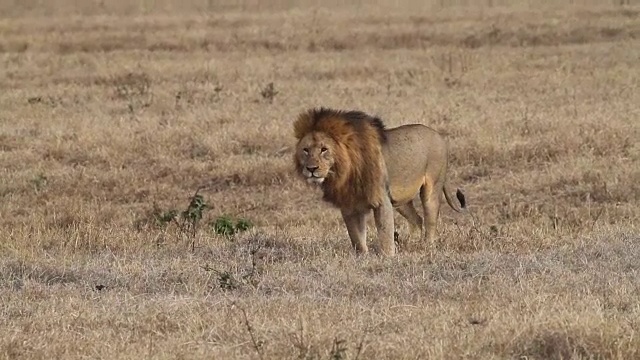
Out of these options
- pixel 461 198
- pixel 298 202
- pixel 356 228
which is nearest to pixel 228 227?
pixel 356 228

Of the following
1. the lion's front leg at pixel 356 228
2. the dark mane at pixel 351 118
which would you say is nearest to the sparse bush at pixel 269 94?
the dark mane at pixel 351 118

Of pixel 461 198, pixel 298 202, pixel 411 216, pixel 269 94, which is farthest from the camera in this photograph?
pixel 269 94

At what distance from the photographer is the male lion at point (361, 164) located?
7.76 meters

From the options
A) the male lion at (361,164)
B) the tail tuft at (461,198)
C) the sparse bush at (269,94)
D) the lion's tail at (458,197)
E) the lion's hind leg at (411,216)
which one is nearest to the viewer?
the male lion at (361,164)

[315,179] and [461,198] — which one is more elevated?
[315,179]

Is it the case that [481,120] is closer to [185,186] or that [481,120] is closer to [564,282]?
[185,186]

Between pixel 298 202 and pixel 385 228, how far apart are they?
3540 mm

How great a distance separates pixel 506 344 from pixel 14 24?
2981 centimetres

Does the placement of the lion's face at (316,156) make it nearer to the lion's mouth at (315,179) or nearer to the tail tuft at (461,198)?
the lion's mouth at (315,179)

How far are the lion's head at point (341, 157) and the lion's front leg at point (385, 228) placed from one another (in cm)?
7

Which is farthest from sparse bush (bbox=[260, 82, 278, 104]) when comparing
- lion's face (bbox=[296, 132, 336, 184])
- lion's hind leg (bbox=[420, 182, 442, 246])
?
lion's face (bbox=[296, 132, 336, 184])

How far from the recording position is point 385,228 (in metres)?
8.00

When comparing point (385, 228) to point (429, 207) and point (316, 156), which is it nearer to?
point (316, 156)

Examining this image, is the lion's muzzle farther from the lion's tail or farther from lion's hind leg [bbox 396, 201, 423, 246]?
the lion's tail
